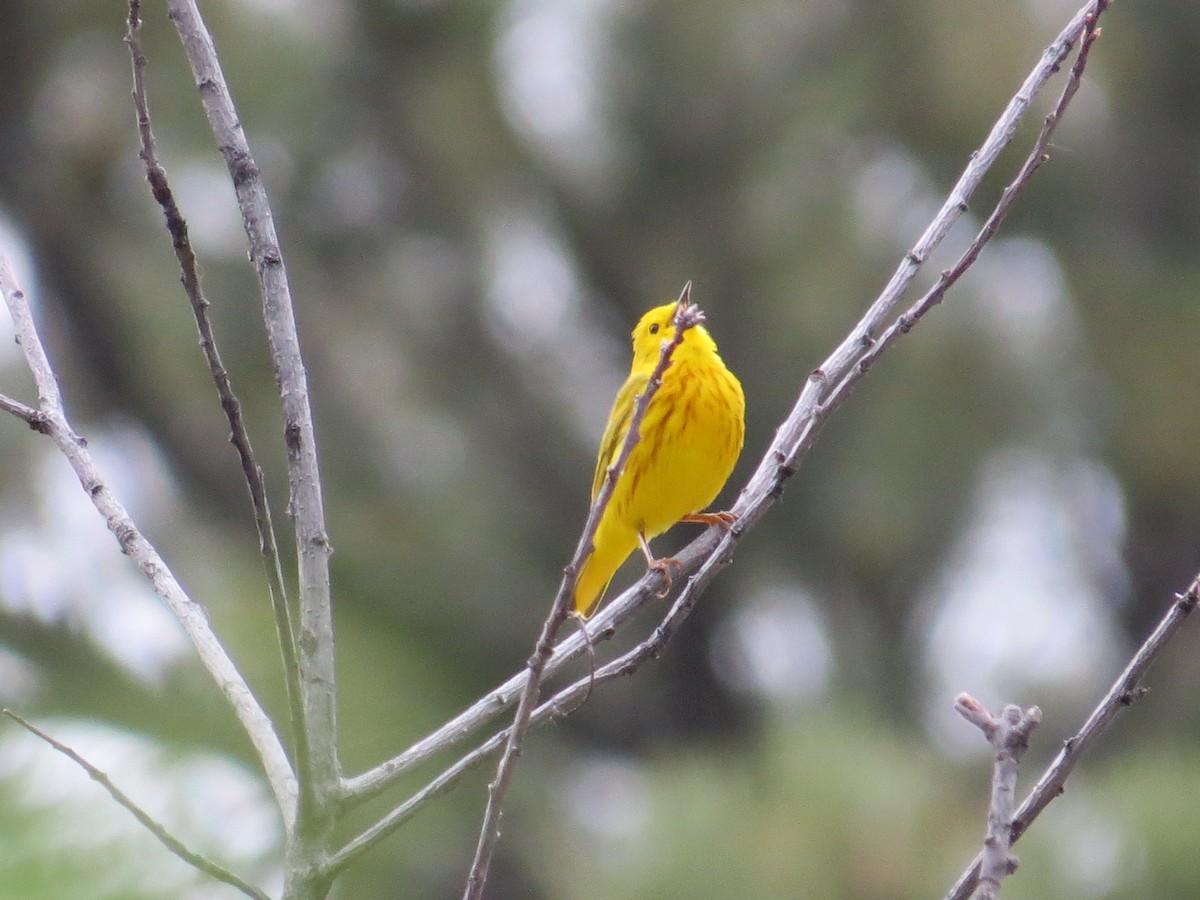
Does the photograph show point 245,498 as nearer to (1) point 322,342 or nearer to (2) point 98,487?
(1) point 322,342

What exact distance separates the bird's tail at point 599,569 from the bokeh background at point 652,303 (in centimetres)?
90

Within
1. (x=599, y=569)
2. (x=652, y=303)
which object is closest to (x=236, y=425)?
(x=599, y=569)

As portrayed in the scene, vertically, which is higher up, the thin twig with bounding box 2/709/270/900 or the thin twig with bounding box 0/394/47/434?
the thin twig with bounding box 0/394/47/434

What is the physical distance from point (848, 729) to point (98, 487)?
3323 mm

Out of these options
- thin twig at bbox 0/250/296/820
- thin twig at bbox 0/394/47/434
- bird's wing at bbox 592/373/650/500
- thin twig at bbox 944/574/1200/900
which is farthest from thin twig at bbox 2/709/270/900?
bird's wing at bbox 592/373/650/500

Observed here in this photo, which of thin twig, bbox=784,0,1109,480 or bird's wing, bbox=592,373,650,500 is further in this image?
bird's wing, bbox=592,373,650,500

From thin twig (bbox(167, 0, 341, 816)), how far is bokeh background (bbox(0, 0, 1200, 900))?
3.20 metres

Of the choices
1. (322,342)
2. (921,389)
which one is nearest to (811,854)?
(921,389)

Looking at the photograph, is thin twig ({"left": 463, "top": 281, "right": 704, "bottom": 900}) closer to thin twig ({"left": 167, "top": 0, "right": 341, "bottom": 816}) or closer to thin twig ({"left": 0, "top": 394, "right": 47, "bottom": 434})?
thin twig ({"left": 167, "top": 0, "right": 341, "bottom": 816})

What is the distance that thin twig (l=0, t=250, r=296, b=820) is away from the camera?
1671mm

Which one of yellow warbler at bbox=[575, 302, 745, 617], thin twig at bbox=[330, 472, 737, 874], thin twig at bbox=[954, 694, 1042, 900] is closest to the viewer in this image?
thin twig at bbox=[954, 694, 1042, 900]

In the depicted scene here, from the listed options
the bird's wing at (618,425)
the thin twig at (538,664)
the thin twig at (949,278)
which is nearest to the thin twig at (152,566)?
the thin twig at (538,664)

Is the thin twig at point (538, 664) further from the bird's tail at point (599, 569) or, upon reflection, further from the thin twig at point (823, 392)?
the bird's tail at point (599, 569)

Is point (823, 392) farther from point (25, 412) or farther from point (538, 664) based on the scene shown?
point (25, 412)
